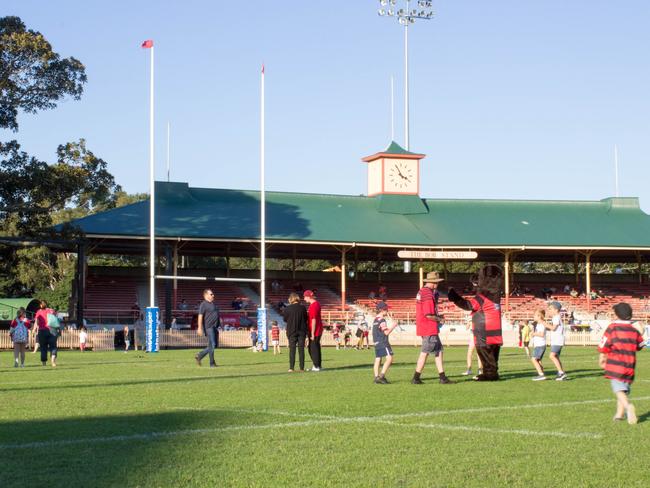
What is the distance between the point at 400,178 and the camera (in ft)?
190

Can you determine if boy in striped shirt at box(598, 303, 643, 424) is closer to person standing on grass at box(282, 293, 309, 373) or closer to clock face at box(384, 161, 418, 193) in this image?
person standing on grass at box(282, 293, 309, 373)

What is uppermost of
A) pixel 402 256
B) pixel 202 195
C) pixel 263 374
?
pixel 202 195

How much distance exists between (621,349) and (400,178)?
156 feet

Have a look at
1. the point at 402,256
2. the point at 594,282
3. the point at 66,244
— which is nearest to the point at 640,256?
the point at 594,282

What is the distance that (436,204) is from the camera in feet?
192

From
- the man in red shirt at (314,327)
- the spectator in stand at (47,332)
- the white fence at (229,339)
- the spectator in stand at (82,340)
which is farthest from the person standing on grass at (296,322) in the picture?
the white fence at (229,339)

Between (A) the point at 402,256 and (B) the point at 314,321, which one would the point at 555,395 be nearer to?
(B) the point at 314,321

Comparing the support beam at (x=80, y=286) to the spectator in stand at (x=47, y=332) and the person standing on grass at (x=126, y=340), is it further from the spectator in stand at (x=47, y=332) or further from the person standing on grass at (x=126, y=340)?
the spectator in stand at (x=47, y=332)

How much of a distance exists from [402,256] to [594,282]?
1585 cm

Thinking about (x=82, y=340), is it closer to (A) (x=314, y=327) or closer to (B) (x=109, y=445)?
→ (A) (x=314, y=327)

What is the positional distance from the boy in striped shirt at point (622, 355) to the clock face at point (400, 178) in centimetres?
4690

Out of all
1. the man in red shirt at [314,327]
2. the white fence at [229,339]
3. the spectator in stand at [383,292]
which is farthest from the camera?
the spectator in stand at [383,292]

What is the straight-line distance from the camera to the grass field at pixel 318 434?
761 centimetres

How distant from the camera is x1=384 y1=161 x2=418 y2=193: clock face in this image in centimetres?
5784
